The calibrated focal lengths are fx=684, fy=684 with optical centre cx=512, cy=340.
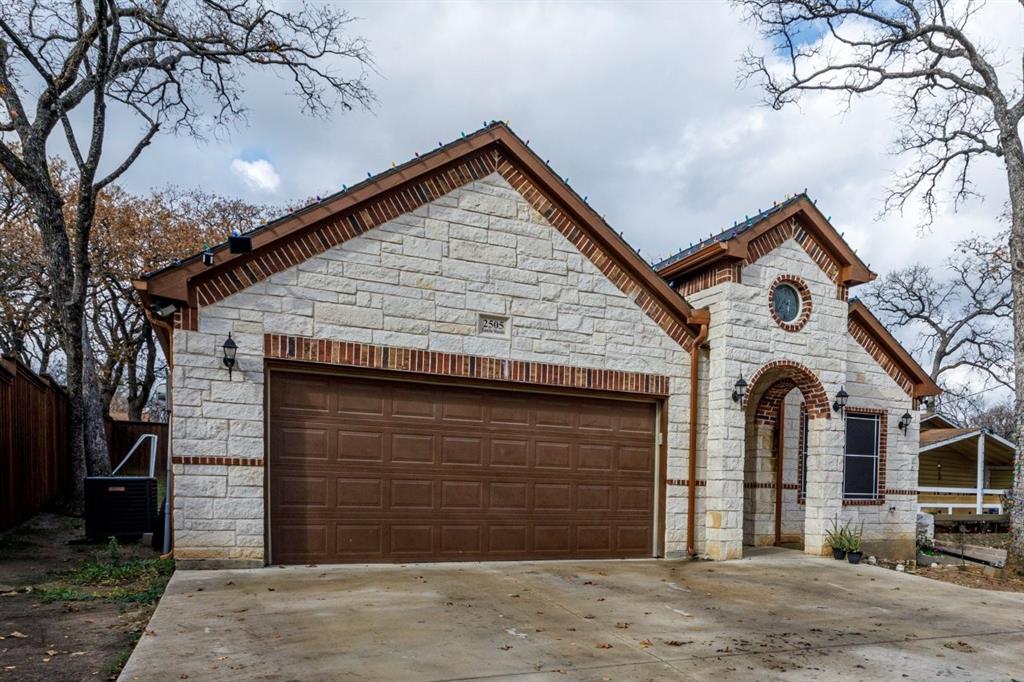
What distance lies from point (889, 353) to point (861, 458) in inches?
82.6

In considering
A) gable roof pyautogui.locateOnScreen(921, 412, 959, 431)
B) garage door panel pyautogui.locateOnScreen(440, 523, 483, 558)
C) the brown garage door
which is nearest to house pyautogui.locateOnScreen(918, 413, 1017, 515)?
gable roof pyautogui.locateOnScreen(921, 412, 959, 431)

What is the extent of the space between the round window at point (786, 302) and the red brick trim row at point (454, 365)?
7.58 ft

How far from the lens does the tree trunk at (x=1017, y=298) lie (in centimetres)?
1077

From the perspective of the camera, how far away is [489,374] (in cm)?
918

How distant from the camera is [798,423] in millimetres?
12430

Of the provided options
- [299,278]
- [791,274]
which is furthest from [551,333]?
[791,274]

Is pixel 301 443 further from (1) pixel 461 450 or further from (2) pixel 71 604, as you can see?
(2) pixel 71 604

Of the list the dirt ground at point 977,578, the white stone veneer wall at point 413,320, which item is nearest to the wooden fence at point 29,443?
the white stone veneer wall at point 413,320

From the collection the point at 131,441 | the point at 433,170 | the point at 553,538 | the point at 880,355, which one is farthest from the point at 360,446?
the point at 131,441

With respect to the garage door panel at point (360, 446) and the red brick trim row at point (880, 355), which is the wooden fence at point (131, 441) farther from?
the red brick trim row at point (880, 355)

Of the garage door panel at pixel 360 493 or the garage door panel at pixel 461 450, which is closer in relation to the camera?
the garage door panel at pixel 360 493

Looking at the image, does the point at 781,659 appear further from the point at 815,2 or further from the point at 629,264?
the point at 815,2

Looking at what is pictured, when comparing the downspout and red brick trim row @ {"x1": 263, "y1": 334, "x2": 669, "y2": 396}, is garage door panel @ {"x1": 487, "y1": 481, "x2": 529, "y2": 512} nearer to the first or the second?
red brick trim row @ {"x1": 263, "y1": 334, "x2": 669, "y2": 396}

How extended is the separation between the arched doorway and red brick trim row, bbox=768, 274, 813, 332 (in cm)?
81
